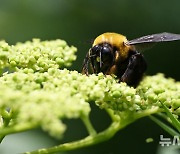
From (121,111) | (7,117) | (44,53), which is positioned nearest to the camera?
(7,117)

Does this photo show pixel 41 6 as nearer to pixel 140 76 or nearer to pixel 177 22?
pixel 177 22

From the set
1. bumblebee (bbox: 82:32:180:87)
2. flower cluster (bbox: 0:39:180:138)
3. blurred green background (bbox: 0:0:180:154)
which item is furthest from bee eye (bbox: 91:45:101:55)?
blurred green background (bbox: 0:0:180:154)

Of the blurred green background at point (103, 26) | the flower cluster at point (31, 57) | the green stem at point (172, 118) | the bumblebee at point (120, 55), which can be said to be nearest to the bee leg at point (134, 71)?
the bumblebee at point (120, 55)

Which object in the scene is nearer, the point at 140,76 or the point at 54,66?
the point at 54,66

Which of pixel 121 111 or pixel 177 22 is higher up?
pixel 177 22

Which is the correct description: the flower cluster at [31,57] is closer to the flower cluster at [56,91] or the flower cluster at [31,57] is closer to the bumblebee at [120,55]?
the flower cluster at [56,91]

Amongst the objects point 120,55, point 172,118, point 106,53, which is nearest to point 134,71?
point 120,55

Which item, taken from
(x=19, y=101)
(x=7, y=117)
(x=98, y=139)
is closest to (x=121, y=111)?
(x=98, y=139)
